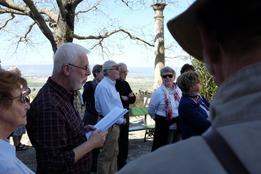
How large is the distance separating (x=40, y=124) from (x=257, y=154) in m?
2.59

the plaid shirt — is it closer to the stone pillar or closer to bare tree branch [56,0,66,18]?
bare tree branch [56,0,66,18]

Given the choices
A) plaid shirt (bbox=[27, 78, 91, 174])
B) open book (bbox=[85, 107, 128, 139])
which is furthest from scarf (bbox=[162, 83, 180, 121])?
plaid shirt (bbox=[27, 78, 91, 174])

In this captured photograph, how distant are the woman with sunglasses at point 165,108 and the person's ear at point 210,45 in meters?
6.32

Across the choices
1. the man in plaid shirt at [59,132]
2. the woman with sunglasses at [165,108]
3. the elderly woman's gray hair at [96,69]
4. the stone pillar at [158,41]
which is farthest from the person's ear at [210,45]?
the stone pillar at [158,41]

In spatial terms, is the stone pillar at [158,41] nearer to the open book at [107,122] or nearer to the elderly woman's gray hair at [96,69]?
the elderly woman's gray hair at [96,69]

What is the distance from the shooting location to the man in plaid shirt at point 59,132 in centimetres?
338

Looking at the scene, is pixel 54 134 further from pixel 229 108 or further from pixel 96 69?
pixel 96 69

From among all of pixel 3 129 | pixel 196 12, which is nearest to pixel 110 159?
pixel 3 129

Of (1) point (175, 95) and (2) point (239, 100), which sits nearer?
(2) point (239, 100)

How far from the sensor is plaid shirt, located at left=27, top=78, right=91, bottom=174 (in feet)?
11.1

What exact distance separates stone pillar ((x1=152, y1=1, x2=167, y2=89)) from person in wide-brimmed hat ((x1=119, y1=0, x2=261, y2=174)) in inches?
528

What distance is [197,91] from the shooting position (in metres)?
5.61

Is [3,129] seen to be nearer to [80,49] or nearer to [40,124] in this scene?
[40,124]

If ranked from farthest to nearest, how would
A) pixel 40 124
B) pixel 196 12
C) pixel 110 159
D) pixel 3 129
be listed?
pixel 110 159, pixel 40 124, pixel 3 129, pixel 196 12
